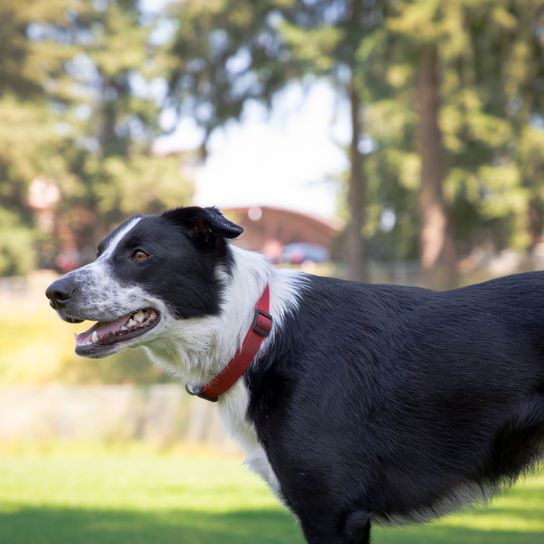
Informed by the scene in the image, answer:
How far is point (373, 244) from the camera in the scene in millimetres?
35250

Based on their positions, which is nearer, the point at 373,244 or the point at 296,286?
the point at 296,286

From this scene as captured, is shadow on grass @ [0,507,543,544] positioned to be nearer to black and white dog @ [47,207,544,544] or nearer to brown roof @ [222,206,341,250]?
black and white dog @ [47,207,544,544]

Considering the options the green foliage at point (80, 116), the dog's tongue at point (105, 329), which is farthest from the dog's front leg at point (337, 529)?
the green foliage at point (80, 116)

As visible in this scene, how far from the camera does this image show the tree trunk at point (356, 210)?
21.8 meters

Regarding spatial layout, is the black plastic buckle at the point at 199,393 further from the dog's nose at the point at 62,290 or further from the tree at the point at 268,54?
the tree at the point at 268,54

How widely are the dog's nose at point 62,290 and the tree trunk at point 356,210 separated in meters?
18.4

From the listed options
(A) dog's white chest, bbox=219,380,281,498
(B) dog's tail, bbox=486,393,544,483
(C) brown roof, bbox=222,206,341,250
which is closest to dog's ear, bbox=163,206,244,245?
(A) dog's white chest, bbox=219,380,281,498

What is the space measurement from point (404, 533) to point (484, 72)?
13781 millimetres

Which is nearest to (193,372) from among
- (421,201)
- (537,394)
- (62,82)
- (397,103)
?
(537,394)

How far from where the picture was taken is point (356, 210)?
22.4 metres

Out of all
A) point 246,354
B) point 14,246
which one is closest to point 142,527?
point 246,354

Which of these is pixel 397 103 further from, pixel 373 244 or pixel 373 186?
pixel 373 244

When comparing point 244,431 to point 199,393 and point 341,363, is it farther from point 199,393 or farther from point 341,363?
point 341,363

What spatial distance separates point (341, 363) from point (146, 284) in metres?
0.95
